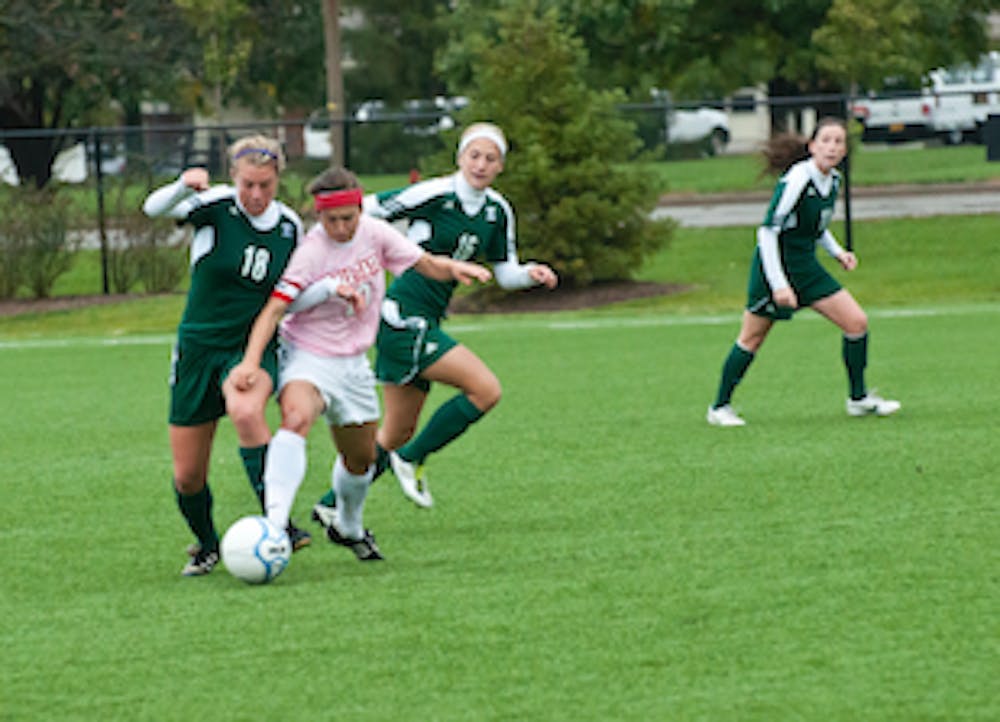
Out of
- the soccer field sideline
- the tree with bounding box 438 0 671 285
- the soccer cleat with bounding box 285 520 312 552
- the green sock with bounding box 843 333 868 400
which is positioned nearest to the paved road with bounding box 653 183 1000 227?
the tree with bounding box 438 0 671 285

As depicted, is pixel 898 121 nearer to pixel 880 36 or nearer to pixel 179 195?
pixel 880 36

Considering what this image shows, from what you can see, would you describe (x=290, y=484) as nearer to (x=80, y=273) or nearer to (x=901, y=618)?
(x=901, y=618)

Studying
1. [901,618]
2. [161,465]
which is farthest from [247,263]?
[161,465]

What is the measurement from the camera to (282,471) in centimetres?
743

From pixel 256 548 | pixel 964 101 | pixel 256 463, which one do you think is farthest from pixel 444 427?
pixel 964 101

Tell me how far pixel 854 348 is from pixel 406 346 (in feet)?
12.8

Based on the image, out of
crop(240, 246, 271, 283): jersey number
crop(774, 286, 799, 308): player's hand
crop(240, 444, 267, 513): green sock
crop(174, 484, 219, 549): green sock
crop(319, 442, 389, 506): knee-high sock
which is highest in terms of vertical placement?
crop(240, 246, 271, 283): jersey number

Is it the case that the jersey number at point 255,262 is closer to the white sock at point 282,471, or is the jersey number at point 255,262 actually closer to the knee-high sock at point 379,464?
the white sock at point 282,471

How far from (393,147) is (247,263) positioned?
19.8 meters

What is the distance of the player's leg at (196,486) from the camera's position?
7.81m

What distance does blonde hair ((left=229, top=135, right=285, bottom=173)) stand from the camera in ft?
24.6

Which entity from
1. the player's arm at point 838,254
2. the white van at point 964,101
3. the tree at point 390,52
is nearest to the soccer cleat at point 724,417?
the player's arm at point 838,254

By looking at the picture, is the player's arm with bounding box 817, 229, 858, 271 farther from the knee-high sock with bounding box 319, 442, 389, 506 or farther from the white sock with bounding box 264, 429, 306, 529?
the white sock with bounding box 264, 429, 306, 529

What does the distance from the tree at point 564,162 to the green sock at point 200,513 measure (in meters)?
13.5
